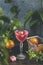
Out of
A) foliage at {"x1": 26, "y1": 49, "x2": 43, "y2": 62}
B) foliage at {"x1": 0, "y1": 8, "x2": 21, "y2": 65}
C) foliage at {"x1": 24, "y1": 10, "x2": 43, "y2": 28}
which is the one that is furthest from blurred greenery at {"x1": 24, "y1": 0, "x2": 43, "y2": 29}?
foliage at {"x1": 26, "y1": 49, "x2": 43, "y2": 62}

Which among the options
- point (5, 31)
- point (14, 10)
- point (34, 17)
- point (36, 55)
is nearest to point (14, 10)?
point (14, 10)

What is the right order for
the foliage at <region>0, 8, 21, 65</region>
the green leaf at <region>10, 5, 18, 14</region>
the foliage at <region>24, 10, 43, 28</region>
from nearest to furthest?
the foliage at <region>0, 8, 21, 65</region>, the foliage at <region>24, 10, 43, 28</region>, the green leaf at <region>10, 5, 18, 14</region>

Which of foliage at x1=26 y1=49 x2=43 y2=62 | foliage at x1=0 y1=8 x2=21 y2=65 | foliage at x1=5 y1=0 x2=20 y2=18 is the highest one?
foliage at x1=5 y1=0 x2=20 y2=18

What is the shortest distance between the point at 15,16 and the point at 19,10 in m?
0.11

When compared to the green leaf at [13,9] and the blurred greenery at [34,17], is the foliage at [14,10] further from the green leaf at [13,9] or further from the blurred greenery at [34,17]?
the blurred greenery at [34,17]

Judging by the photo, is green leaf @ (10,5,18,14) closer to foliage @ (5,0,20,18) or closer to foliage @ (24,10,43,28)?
foliage @ (5,0,20,18)

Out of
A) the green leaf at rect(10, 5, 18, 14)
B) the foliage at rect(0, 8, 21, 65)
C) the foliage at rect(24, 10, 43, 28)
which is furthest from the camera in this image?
the green leaf at rect(10, 5, 18, 14)

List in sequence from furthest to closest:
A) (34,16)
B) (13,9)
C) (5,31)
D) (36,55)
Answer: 1. (13,9)
2. (34,16)
3. (5,31)
4. (36,55)

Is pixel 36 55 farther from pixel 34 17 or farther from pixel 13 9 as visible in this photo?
pixel 13 9

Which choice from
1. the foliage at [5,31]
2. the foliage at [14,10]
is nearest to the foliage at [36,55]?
the foliage at [5,31]

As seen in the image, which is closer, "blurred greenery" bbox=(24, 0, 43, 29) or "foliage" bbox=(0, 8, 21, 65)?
"foliage" bbox=(0, 8, 21, 65)

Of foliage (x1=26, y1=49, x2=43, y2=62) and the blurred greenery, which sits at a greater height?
the blurred greenery

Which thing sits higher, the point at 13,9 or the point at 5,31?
the point at 13,9

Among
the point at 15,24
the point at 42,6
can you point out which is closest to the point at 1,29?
the point at 15,24
